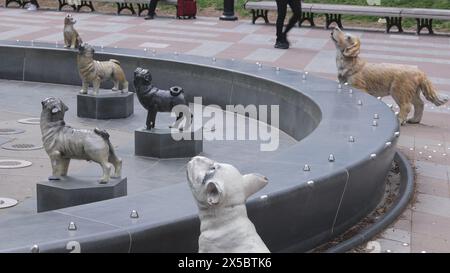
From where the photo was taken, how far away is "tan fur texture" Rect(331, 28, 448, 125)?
1081 cm

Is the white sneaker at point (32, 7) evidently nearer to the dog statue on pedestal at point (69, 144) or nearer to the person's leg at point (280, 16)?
the person's leg at point (280, 16)

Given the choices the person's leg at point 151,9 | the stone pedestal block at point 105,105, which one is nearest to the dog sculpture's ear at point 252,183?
the stone pedestal block at point 105,105

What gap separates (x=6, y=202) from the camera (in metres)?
7.82

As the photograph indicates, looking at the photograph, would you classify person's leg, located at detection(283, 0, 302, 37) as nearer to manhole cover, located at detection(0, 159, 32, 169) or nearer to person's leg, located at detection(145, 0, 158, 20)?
person's leg, located at detection(145, 0, 158, 20)

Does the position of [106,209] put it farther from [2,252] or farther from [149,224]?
[2,252]

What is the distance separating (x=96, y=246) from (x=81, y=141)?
2066 millimetres

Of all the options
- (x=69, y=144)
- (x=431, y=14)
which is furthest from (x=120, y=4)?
Result: (x=69, y=144)

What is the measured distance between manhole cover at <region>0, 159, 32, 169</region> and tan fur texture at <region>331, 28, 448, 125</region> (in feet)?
15.1

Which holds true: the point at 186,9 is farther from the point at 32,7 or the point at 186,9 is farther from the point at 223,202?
the point at 223,202

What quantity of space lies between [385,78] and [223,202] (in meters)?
6.88

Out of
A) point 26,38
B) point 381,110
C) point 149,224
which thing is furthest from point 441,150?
point 26,38

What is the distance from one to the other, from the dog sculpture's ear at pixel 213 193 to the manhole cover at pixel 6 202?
12.4 ft

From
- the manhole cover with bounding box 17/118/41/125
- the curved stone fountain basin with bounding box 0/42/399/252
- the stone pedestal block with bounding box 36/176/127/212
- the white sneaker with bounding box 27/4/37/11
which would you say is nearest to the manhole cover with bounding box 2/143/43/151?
the manhole cover with bounding box 17/118/41/125

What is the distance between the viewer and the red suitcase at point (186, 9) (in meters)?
23.9
